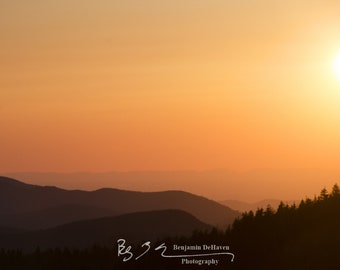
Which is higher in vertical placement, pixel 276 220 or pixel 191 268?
pixel 276 220

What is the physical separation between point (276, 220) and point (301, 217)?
4204 millimetres

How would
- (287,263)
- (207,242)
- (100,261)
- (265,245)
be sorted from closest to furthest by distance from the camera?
(287,263) < (265,245) < (207,242) < (100,261)

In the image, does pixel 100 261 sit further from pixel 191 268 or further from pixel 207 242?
pixel 191 268

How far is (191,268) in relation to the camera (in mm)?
76312

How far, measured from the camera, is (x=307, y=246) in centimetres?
9000

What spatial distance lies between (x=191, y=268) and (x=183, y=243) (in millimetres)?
25599

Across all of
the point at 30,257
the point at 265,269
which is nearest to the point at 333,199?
the point at 265,269

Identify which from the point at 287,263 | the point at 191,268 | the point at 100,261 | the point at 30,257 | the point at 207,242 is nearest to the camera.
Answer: the point at 191,268

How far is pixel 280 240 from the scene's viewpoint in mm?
97438

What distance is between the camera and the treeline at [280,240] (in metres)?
83.8

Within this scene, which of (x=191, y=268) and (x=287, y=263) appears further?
(x=287, y=263)

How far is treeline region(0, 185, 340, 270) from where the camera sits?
8384 cm

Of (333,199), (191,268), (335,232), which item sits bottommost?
(191,268)

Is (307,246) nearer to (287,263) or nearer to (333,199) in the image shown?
(287,263)
